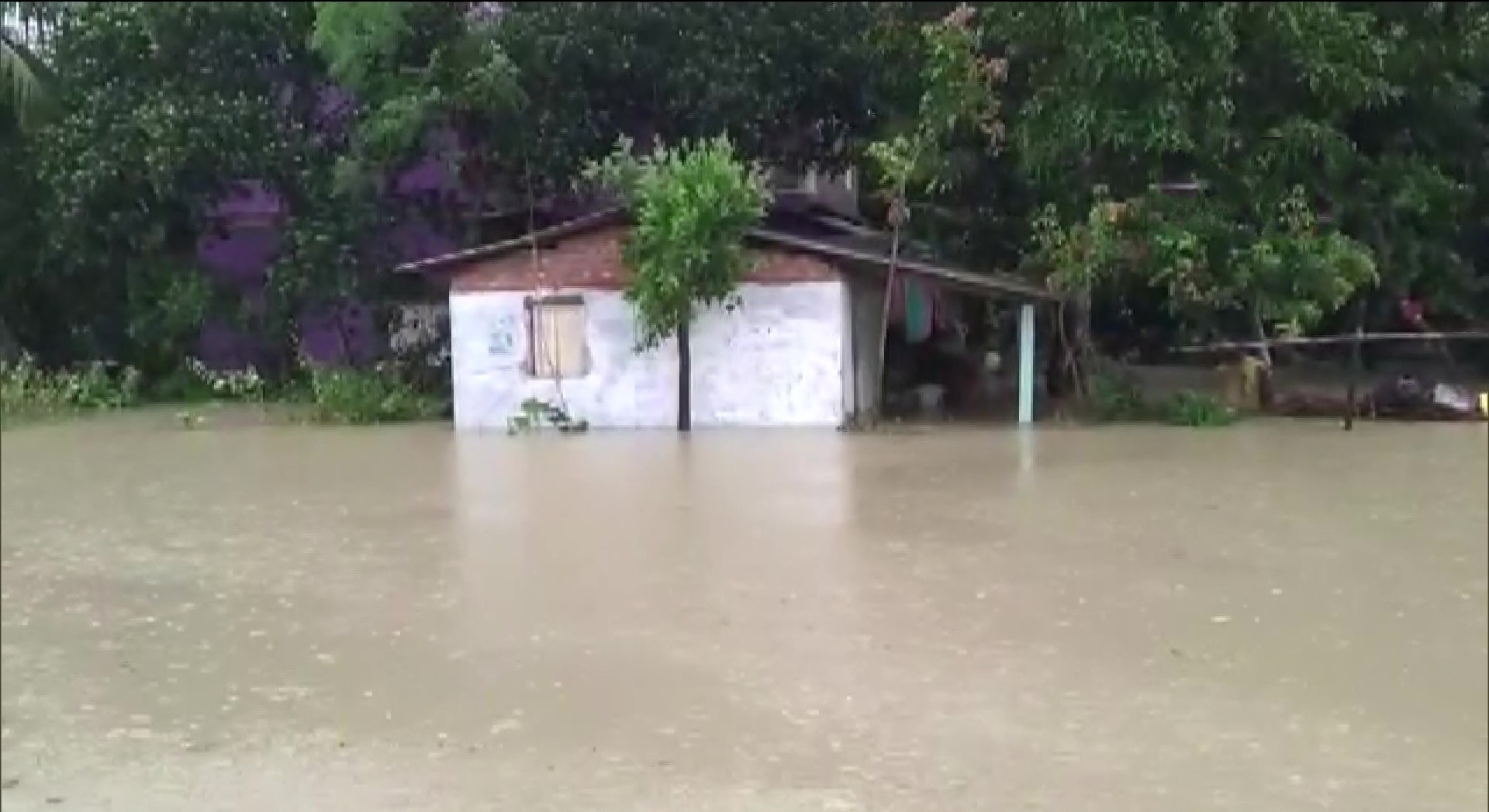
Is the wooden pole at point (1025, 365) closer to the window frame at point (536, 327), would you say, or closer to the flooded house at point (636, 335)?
the flooded house at point (636, 335)

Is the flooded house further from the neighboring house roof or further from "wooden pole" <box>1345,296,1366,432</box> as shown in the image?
"wooden pole" <box>1345,296,1366,432</box>

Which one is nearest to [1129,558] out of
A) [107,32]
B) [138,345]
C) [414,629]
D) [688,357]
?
[414,629]

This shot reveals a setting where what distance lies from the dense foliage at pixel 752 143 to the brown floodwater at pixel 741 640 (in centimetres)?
245

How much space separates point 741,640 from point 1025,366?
621 cm

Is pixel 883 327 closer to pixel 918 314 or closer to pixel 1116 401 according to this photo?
pixel 918 314

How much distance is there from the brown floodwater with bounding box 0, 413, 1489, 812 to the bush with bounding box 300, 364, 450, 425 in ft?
8.78

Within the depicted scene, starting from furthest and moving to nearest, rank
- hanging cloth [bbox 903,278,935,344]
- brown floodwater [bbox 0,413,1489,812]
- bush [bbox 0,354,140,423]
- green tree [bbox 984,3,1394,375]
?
hanging cloth [bbox 903,278,935,344]
green tree [bbox 984,3,1394,375]
bush [bbox 0,354,140,423]
brown floodwater [bbox 0,413,1489,812]

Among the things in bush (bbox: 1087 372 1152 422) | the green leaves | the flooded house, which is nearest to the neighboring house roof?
the flooded house

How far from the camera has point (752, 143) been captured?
11102 millimetres

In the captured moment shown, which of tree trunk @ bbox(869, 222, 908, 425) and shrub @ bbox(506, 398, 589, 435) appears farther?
tree trunk @ bbox(869, 222, 908, 425)

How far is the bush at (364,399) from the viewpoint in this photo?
9797 mm

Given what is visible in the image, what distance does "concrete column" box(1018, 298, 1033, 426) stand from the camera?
9789 millimetres

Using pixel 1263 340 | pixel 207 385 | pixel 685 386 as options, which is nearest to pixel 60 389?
pixel 207 385

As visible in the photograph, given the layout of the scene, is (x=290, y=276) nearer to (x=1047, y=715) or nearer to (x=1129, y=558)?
(x=1129, y=558)
